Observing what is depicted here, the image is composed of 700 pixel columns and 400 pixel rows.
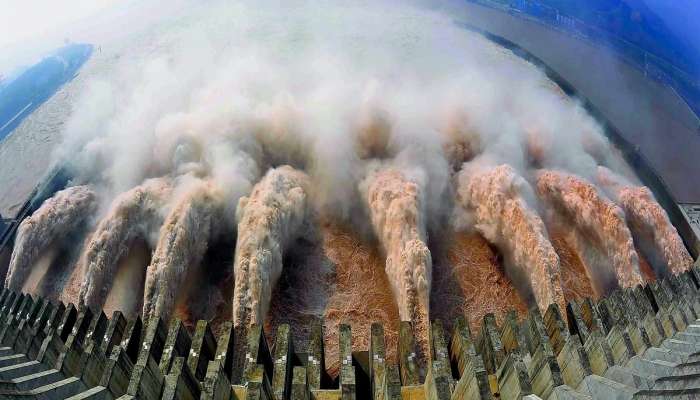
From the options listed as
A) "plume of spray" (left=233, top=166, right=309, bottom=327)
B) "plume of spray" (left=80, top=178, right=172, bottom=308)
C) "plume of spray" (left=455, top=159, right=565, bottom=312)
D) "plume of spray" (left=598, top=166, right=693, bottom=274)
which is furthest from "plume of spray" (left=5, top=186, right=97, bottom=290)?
"plume of spray" (left=598, top=166, right=693, bottom=274)

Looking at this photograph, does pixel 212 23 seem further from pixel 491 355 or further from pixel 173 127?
pixel 491 355

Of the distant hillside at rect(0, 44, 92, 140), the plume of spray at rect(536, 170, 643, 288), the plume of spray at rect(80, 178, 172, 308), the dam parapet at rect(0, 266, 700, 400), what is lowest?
the distant hillside at rect(0, 44, 92, 140)

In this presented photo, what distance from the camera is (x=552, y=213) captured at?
2484cm

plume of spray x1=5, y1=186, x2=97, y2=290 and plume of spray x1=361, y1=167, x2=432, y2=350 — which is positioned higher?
plume of spray x1=361, y1=167, x2=432, y2=350

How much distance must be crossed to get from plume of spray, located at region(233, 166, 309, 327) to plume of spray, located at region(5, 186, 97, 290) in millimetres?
7602

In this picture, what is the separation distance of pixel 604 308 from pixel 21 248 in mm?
22199

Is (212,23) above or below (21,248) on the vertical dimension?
below

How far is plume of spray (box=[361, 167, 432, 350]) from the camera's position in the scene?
735 inches

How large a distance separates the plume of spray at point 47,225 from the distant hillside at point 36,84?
19.3 m

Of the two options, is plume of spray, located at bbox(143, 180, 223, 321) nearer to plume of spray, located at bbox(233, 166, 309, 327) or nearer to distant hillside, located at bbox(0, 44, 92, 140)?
plume of spray, located at bbox(233, 166, 309, 327)

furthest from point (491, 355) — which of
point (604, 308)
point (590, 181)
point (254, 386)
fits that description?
point (590, 181)

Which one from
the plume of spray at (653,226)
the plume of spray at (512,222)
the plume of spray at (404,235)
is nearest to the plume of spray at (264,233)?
the plume of spray at (404,235)

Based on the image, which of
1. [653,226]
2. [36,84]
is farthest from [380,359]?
[36,84]

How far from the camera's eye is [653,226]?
2330 centimetres
